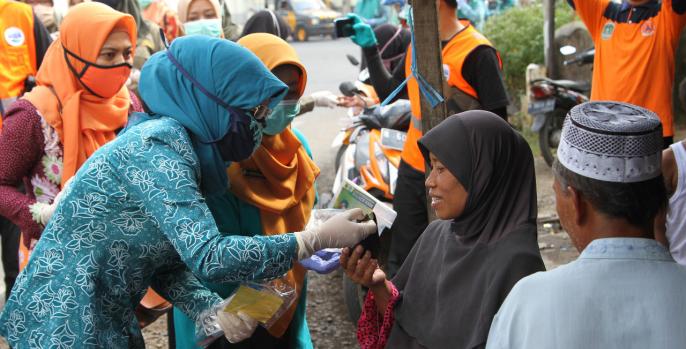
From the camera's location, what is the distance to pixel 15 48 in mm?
5125

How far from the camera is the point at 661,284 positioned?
1632mm

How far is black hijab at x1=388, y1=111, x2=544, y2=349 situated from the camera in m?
2.25

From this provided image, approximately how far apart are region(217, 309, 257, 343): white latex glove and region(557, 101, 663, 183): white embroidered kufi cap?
1213 mm

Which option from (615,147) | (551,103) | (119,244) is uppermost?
(615,147)

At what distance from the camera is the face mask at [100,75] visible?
350 cm

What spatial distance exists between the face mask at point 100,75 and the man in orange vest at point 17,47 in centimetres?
177

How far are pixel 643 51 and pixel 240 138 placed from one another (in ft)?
10.6

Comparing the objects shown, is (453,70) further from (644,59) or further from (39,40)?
(39,40)

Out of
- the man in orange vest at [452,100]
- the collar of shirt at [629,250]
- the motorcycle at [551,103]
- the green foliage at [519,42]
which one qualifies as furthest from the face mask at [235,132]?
the green foliage at [519,42]

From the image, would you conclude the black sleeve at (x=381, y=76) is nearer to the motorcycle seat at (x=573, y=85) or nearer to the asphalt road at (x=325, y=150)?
the asphalt road at (x=325, y=150)

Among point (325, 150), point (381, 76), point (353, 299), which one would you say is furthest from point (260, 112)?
point (325, 150)

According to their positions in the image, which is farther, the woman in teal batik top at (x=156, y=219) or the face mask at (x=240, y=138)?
the face mask at (x=240, y=138)

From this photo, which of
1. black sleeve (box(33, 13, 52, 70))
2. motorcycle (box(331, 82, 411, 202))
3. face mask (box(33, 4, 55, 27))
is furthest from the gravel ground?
face mask (box(33, 4, 55, 27))

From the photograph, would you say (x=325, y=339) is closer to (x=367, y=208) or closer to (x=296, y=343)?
(x=296, y=343)
